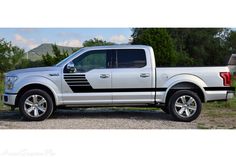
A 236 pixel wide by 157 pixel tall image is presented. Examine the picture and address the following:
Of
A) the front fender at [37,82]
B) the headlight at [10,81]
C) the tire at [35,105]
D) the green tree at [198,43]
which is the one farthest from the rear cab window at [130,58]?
the green tree at [198,43]

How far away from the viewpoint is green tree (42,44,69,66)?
78.3 feet

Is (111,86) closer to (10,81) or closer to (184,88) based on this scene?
(184,88)

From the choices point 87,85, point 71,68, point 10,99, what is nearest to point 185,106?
point 87,85

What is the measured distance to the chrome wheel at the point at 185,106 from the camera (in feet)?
25.3

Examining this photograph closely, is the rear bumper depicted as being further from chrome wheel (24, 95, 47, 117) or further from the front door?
chrome wheel (24, 95, 47, 117)

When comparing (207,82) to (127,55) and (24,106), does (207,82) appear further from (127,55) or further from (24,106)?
(24,106)

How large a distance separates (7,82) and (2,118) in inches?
43.7

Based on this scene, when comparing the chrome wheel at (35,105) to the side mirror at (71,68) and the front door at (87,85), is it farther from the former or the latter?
the side mirror at (71,68)

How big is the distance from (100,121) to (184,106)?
2147 millimetres

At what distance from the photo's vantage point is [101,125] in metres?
7.21

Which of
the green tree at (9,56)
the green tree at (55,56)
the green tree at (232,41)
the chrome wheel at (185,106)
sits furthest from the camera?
the green tree at (232,41)

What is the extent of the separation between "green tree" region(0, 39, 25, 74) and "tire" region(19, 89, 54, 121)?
101 ft
